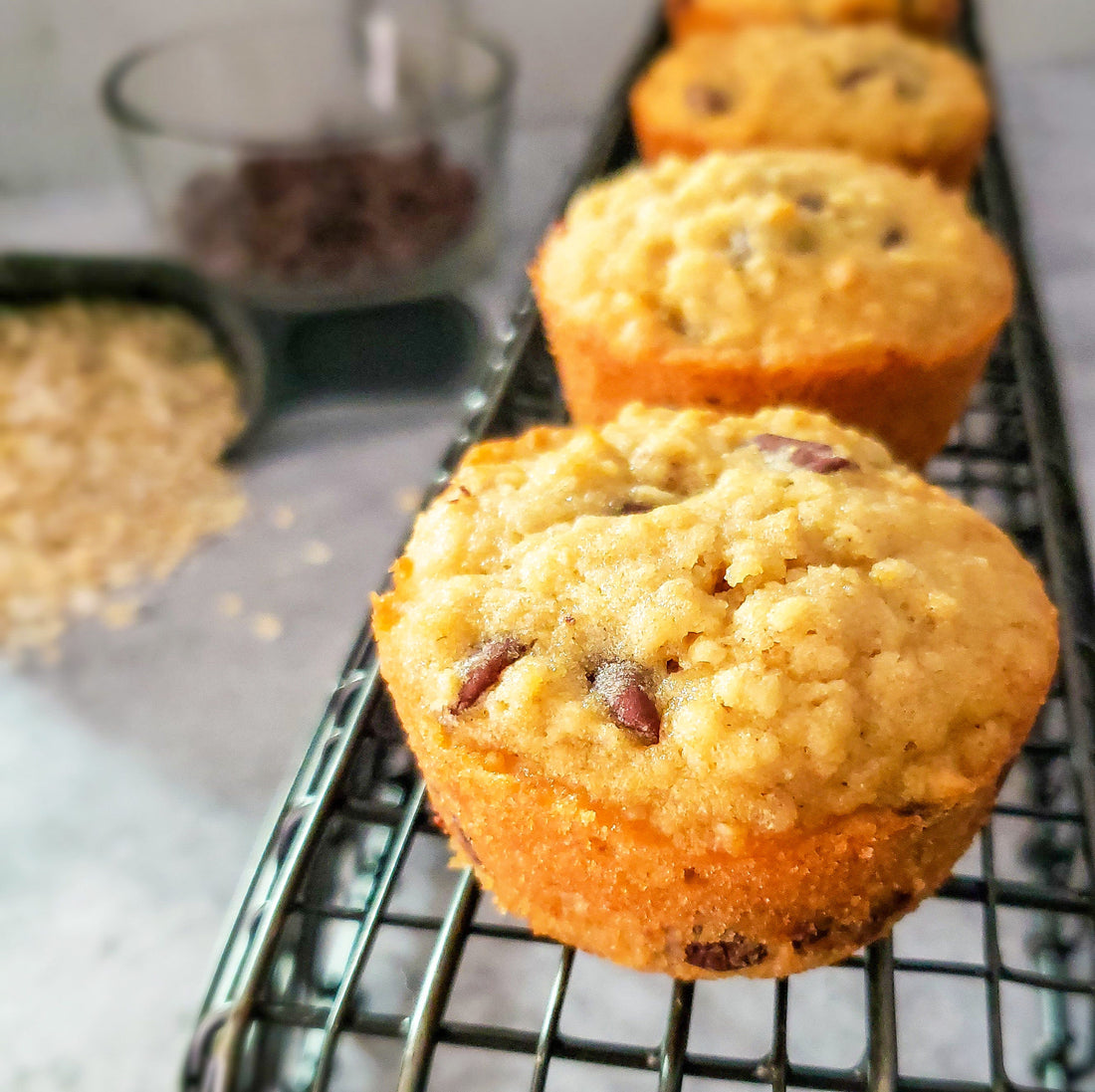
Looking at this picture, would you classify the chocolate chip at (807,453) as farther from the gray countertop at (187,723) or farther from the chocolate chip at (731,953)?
the gray countertop at (187,723)

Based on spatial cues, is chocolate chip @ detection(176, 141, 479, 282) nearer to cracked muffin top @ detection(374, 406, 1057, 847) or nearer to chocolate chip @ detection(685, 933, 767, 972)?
cracked muffin top @ detection(374, 406, 1057, 847)

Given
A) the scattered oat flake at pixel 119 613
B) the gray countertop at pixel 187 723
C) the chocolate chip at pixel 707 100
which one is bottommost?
the gray countertop at pixel 187 723

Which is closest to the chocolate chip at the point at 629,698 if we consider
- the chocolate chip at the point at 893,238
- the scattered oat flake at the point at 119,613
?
the chocolate chip at the point at 893,238

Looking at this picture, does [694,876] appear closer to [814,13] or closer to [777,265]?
[777,265]

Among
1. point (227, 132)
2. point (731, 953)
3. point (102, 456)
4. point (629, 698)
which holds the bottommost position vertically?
point (102, 456)

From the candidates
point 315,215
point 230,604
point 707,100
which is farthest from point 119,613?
point 707,100

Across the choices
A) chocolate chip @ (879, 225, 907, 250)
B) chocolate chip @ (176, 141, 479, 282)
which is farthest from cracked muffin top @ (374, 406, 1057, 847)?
chocolate chip @ (176, 141, 479, 282)

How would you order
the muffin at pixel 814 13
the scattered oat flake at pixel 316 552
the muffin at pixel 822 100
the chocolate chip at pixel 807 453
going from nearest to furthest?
the chocolate chip at pixel 807 453
the muffin at pixel 822 100
the muffin at pixel 814 13
the scattered oat flake at pixel 316 552

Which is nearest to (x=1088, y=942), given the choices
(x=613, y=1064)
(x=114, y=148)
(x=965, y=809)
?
(x=965, y=809)
